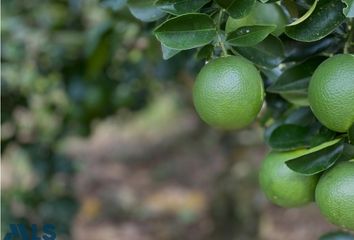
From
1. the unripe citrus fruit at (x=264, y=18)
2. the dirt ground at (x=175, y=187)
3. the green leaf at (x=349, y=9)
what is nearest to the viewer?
the green leaf at (x=349, y=9)

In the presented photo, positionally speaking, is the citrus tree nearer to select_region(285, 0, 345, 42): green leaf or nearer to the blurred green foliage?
select_region(285, 0, 345, 42): green leaf

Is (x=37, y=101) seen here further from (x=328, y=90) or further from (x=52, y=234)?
(x=328, y=90)

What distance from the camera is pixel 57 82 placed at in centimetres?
204

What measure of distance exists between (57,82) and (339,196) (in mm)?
1512

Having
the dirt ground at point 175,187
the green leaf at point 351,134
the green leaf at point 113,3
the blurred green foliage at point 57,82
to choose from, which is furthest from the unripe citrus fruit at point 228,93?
the dirt ground at point 175,187

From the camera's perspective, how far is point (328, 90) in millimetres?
662

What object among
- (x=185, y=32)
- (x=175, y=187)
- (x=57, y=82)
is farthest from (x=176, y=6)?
(x=175, y=187)

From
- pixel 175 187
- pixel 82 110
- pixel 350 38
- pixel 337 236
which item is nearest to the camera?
pixel 350 38

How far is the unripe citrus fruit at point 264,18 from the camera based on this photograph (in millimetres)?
741

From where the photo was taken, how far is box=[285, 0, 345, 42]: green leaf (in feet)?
2.27

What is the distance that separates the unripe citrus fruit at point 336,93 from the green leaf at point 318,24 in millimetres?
37

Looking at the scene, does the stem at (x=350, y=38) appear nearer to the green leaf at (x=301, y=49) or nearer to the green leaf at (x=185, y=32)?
the green leaf at (x=301, y=49)

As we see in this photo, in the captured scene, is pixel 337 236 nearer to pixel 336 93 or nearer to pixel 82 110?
pixel 336 93

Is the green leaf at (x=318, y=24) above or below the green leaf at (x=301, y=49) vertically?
above
